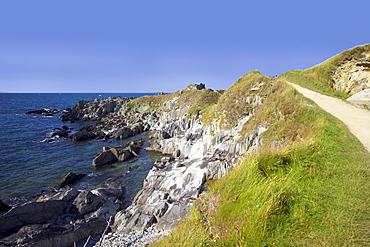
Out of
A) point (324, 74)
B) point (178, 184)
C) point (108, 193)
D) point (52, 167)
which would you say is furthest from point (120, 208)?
point (324, 74)

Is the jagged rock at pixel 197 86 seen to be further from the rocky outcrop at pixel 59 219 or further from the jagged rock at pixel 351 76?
the rocky outcrop at pixel 59 219

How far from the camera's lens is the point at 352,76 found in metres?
23.6

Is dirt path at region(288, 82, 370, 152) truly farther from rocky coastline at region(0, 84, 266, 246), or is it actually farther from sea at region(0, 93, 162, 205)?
sea at region(0, 93, 162, 205)

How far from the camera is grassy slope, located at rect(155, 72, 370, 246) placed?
4.91m

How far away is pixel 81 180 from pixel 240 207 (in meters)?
21.7

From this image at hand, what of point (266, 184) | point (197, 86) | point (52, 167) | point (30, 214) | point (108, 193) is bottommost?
point (52, 167)

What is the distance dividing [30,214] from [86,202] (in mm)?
3510

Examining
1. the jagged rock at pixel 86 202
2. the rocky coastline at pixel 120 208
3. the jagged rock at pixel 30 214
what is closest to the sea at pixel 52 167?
the rocky coastline at pixel 120 208

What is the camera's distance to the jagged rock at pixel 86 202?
14531 mm

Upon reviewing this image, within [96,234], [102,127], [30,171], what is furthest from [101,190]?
[102,127]

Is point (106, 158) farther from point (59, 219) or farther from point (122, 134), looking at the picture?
point (122, 134)

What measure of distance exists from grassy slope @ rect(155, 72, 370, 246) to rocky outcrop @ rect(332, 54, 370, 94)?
1852 cm

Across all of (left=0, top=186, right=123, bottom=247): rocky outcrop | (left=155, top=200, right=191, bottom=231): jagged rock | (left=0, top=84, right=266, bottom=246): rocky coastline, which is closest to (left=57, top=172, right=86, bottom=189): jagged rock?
(left=0, top=84, right=266, bottom=246): rocky coastline

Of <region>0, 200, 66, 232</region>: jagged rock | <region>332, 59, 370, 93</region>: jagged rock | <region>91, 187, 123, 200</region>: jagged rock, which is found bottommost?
<region>91, 187, 123, 200</region>: jagged rock
